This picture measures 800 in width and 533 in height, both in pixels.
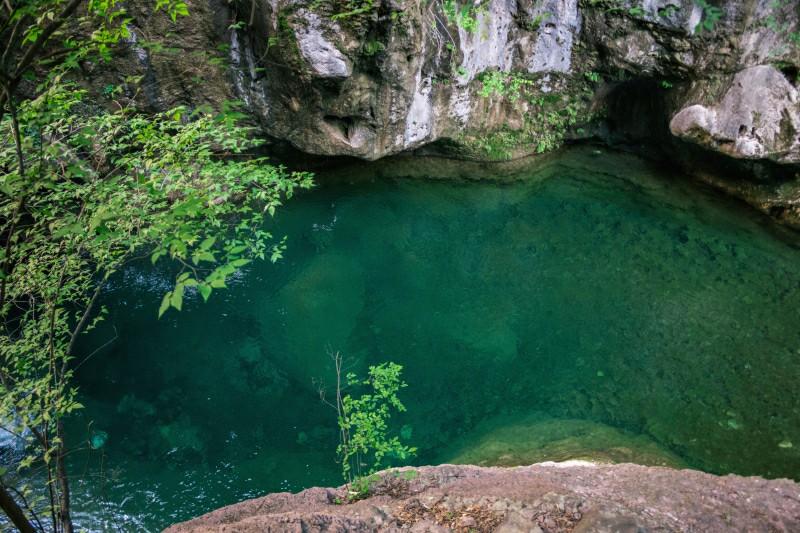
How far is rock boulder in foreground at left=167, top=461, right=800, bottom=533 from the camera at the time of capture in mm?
3189

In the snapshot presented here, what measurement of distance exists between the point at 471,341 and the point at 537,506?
3.83 metres

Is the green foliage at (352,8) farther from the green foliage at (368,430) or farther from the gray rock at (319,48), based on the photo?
the green foliage at (368,430)

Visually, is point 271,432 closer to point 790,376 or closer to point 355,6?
point 355,6

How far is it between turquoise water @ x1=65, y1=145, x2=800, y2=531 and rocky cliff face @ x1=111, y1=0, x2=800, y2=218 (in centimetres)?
100

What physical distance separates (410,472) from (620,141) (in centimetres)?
817

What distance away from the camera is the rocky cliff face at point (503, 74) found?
7238 mm

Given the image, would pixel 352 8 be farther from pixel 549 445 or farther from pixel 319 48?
pixel 549 445

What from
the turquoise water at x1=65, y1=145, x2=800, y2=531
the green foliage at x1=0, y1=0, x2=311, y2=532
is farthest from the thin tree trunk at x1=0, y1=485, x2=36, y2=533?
the turquoise water at x1=65, y1=145, x2=800, y2=531

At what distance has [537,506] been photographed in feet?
10.8

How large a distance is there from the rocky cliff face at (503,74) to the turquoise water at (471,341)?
100 cm

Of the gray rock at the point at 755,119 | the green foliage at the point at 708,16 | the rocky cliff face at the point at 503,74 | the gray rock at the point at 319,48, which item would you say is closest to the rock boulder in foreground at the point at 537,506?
the rocky cliff face at the point at 503,74

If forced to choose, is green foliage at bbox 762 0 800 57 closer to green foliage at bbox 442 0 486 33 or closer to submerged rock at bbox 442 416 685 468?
green foliage at bbox 442 0 486 33

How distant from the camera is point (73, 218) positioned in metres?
3.16

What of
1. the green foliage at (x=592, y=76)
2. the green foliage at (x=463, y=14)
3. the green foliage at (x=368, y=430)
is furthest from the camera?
the green foliage at (x=592, y=76)
